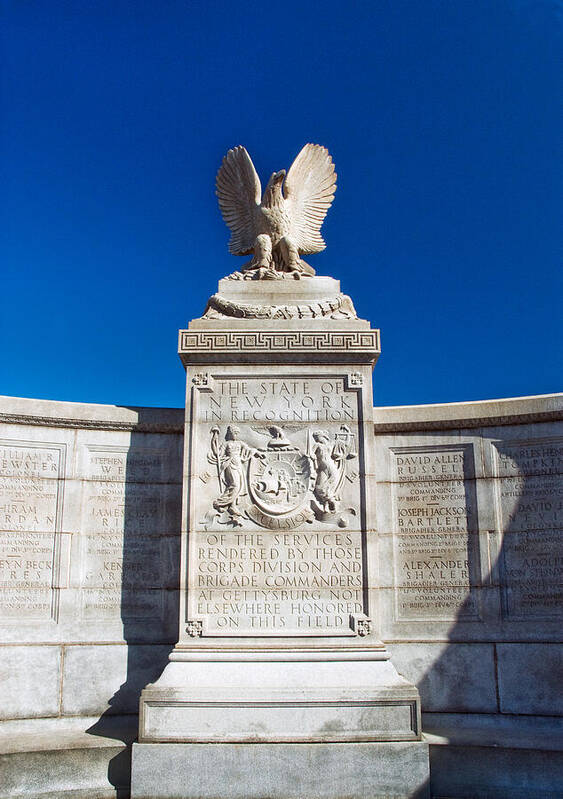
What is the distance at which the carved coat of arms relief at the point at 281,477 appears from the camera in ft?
32.2

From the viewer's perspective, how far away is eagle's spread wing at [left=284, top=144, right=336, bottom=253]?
11805 millimetres

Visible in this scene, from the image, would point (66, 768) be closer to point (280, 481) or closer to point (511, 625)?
point (280, 481)

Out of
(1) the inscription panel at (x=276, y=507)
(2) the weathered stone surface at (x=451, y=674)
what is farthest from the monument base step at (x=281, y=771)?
(2) the weathered stone surface at (x=451, y=674)

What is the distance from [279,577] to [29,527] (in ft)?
11.5

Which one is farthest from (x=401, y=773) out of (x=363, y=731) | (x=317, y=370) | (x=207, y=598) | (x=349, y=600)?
(x=317, y=370)

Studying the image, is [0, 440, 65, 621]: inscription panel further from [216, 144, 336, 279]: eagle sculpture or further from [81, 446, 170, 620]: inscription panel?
[216, 144, 336, 279]: eagle sculpture

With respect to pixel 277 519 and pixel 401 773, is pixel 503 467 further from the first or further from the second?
pixel 401 773

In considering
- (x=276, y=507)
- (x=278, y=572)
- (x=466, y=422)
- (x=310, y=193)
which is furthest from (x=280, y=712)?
(x=310, y=193)

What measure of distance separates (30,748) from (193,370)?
4.74 metres

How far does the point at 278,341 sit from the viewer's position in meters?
10.3

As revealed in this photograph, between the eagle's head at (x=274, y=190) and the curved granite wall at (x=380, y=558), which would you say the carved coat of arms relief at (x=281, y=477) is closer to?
the curved granite wall at (x=380, y=558)

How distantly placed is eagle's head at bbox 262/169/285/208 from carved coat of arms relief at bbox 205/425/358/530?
138 inches

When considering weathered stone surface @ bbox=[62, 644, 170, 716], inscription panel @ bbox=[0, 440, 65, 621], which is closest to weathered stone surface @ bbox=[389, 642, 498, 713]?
weathered stone surface @ bbox=[62, 644, 170, 716]

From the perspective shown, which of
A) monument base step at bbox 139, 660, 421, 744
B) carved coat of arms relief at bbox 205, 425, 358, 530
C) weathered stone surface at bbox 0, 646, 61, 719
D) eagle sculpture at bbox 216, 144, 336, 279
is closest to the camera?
monument base step at bbox 139, 660, 421, 744
